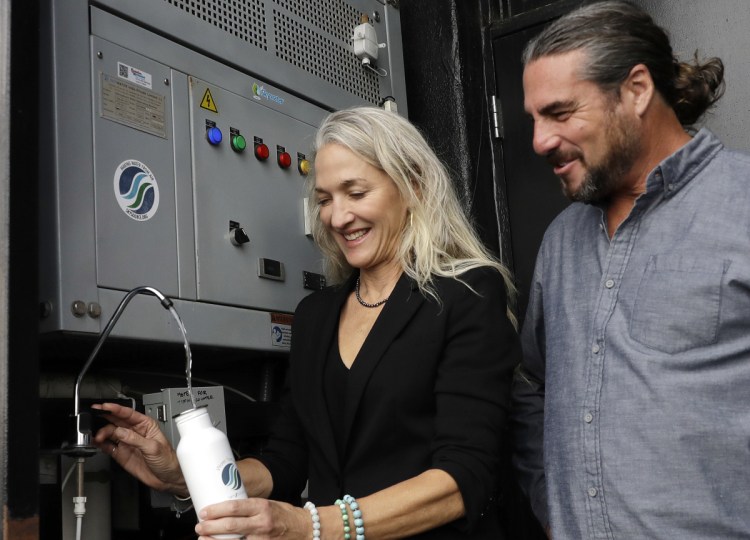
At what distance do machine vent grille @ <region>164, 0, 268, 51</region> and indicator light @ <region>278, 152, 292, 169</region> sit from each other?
308 mm

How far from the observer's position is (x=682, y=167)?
190 centimetres

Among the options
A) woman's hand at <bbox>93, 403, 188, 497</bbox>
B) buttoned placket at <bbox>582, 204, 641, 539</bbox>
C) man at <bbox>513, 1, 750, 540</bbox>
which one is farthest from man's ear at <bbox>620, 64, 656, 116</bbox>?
woman's hand at <bbox>93, 403, 188, 497</bbox>

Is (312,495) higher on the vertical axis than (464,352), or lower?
lower

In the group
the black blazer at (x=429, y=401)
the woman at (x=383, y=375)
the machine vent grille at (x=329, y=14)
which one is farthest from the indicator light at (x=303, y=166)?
the black blazer at (x=429, y=401)

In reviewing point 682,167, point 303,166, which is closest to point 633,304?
point 682,167

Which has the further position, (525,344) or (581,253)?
(525,344)

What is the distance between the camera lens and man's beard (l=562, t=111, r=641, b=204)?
200 cm

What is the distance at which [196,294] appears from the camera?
2.15 m

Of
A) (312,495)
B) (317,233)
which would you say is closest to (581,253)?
(317,233)

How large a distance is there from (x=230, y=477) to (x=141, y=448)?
48 cm

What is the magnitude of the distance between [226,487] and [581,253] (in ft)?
3.37

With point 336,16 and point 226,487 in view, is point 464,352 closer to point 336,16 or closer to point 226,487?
point 226,487

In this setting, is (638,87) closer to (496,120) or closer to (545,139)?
(545,139)

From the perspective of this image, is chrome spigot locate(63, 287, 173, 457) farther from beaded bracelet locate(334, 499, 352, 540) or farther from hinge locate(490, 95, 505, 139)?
hinge locate(490, 95, 505, 139)
